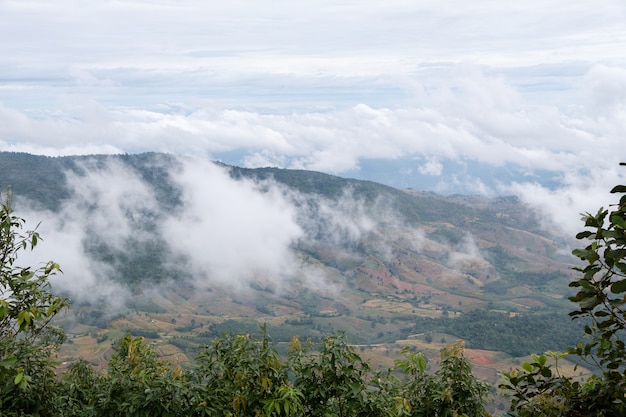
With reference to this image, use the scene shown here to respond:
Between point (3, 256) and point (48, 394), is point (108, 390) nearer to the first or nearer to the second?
point (48, 394)

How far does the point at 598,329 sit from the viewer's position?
20.5 feet

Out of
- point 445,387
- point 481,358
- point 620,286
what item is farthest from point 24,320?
point 481,358

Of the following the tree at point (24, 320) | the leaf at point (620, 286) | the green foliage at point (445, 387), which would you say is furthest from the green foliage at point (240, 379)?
the leaf at point (620, 286)

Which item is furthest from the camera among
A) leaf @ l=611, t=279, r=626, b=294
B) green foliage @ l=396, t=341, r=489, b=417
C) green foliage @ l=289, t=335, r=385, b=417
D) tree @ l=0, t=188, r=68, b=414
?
green foliage @ l=396, t=341, r=489, b=417

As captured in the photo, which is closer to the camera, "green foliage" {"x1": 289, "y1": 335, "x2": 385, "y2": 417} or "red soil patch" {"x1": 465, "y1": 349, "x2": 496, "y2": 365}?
"green foliage" {"x1": 289, "y1": 335, "x2": 385, "y2": 417}

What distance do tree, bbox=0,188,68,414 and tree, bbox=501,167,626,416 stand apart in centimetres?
702

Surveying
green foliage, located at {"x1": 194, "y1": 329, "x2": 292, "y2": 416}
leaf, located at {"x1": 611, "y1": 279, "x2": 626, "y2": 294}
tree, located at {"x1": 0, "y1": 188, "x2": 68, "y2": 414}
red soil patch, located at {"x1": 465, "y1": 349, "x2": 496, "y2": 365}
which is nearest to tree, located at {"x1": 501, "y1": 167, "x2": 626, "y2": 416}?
leaf, located at {"x1": 611, "y1": 279, "x2": 626, "y2": 294}

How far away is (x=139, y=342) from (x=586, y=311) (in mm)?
9081

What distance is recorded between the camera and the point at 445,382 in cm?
990

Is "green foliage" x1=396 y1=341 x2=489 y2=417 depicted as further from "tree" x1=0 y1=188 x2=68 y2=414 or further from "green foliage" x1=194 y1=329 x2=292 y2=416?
"tree" x1=0 y1=188 x2=68 y2=414

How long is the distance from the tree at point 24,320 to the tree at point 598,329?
7.02m

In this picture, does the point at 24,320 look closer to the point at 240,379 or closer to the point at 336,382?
the point at 240,379

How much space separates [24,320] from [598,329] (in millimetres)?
7515

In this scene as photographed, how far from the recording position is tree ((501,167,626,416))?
5372 mm
